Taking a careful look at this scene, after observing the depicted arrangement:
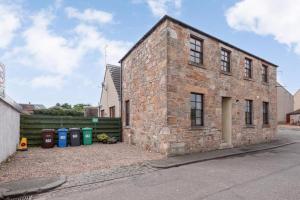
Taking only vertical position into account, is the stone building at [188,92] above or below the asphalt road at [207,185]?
above

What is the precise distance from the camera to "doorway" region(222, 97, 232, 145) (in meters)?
13.5

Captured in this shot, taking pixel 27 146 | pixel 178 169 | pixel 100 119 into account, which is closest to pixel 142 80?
pixel 100 119

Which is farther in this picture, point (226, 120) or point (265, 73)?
point (265, 73)

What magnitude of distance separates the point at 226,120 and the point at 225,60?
3.35 metres

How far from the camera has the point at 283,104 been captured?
4284 cm

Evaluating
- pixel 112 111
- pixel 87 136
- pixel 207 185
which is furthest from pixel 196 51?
pixel 112 111

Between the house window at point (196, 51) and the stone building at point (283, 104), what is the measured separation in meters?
34.2

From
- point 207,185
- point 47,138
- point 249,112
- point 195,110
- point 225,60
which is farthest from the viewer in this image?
point 249,112

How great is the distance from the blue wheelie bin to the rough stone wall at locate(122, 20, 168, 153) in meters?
3.49

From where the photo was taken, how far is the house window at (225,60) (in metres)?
13.5

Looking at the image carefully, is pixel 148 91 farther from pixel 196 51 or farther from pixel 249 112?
pixel 249 112

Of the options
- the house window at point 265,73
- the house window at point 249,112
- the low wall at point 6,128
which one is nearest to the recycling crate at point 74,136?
the low wall at point 6,128

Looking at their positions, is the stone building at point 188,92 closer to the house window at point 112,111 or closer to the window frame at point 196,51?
the window frame at point 196,51

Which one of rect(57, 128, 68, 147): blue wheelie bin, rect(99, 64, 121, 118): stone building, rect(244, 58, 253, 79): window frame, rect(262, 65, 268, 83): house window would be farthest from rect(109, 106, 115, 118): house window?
rect(262, 65, 268, 83): house window
